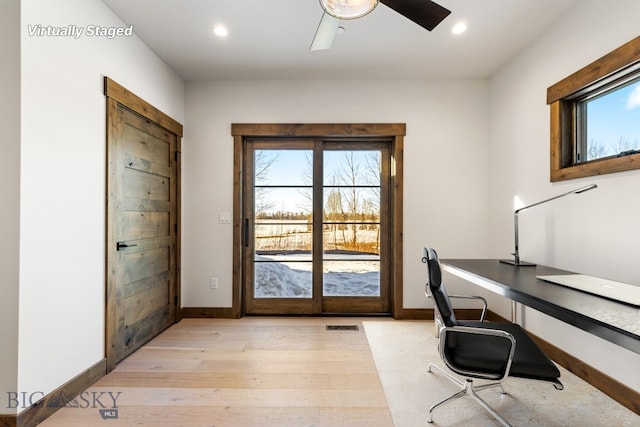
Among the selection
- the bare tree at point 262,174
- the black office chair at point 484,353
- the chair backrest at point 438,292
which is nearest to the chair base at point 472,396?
the black office chair at point 484,353

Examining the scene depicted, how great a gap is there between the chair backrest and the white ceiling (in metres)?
1.89

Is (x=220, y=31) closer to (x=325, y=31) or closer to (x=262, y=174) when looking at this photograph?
(x=325, y=31)

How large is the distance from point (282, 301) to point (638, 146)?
336 cm

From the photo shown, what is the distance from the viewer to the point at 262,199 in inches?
144

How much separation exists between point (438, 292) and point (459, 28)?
7.29ft

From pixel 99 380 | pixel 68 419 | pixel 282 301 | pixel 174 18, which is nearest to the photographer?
pixel 68 419

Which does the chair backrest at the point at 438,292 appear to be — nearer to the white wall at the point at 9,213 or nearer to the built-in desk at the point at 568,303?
the built-in desk at the point at 568,303

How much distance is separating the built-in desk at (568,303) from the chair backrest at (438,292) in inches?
13.5

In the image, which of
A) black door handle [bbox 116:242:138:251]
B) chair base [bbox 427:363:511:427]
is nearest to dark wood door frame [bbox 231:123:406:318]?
black door handle [bbox 116:242:138:251]

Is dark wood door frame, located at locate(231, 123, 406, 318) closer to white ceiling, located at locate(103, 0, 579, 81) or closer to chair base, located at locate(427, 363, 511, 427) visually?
white ceiling, located at locate(103, 0, 579, 81)

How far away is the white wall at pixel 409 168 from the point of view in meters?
3.53

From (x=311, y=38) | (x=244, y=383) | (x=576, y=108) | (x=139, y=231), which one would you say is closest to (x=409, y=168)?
(x=576, y=108)

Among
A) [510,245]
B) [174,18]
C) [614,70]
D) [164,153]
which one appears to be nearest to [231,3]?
[174,18]

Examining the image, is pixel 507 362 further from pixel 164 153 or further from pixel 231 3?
pixel 164 153
